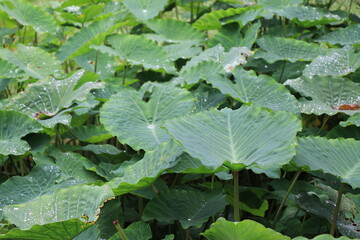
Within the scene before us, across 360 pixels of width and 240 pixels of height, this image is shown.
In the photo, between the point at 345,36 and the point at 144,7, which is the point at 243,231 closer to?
the point at 345,36

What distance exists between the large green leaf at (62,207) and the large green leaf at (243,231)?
28cm

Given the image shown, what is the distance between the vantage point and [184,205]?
5.27 ft

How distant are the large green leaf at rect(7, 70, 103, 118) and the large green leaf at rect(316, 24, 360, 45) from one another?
3.68 ft

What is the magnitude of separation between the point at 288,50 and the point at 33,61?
1.09 m

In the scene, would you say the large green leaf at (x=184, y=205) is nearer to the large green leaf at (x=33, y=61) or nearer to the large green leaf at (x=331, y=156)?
the large green leaf at (x=331, y=156)

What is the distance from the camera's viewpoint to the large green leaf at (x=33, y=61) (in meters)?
2.30

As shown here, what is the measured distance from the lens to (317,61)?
213 centimetres

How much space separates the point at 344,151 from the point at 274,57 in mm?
900

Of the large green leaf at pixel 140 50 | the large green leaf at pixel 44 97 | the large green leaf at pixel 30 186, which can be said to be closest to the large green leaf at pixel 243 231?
the large green leaf at pixel 30 186

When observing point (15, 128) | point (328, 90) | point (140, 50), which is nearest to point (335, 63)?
point (328, 90)

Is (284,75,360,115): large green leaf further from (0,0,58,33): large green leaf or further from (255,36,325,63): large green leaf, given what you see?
(0,0,58,33): large green leaf

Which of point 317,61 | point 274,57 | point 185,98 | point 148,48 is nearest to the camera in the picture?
point 185,98

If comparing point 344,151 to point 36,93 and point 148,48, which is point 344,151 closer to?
point 36,93

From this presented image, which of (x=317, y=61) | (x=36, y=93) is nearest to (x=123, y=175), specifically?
(x=36, y=93)
